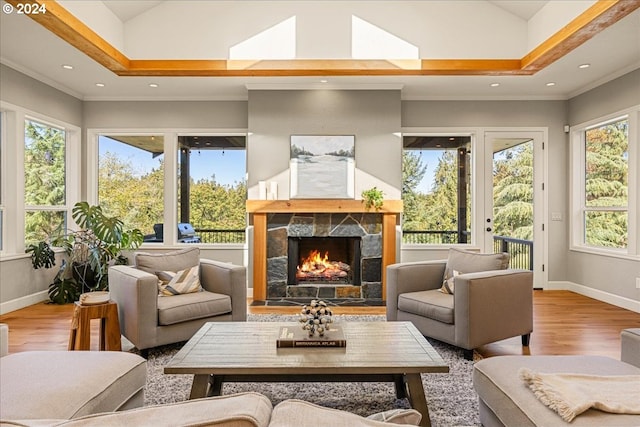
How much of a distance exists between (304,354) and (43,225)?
4.70m

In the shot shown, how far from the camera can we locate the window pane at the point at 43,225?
4.98 meters

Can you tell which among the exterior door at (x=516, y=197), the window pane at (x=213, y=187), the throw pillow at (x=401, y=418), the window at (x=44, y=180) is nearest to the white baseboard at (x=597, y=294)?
the exterior door at (x=516, y=197)

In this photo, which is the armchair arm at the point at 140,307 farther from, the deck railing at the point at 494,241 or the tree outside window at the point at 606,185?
the tree outside window at the point at 606,185

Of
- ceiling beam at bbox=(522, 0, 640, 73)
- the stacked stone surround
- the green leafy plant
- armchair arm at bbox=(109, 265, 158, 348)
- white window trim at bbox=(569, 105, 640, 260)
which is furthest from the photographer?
the stacked stone surround

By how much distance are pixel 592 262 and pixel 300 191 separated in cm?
394

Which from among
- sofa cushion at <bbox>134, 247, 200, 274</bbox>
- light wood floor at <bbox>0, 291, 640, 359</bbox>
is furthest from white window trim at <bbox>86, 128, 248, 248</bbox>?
sofa cushion at <bbox>134, 247, 200, 274</bbox>

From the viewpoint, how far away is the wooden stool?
9.57 ft

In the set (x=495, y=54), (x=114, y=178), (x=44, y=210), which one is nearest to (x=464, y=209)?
(x=495, y=54)

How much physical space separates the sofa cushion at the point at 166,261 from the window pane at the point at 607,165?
16.5 feet

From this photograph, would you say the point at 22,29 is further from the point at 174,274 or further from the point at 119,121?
the point at 174,274

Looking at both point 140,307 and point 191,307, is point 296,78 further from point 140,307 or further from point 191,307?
point 140,307

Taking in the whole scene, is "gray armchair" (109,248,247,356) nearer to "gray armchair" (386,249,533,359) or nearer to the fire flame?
"gray armchair" (386,249,533,359)

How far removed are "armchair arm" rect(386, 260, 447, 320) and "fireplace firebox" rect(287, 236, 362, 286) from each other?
161 centimetres

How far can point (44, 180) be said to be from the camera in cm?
528
